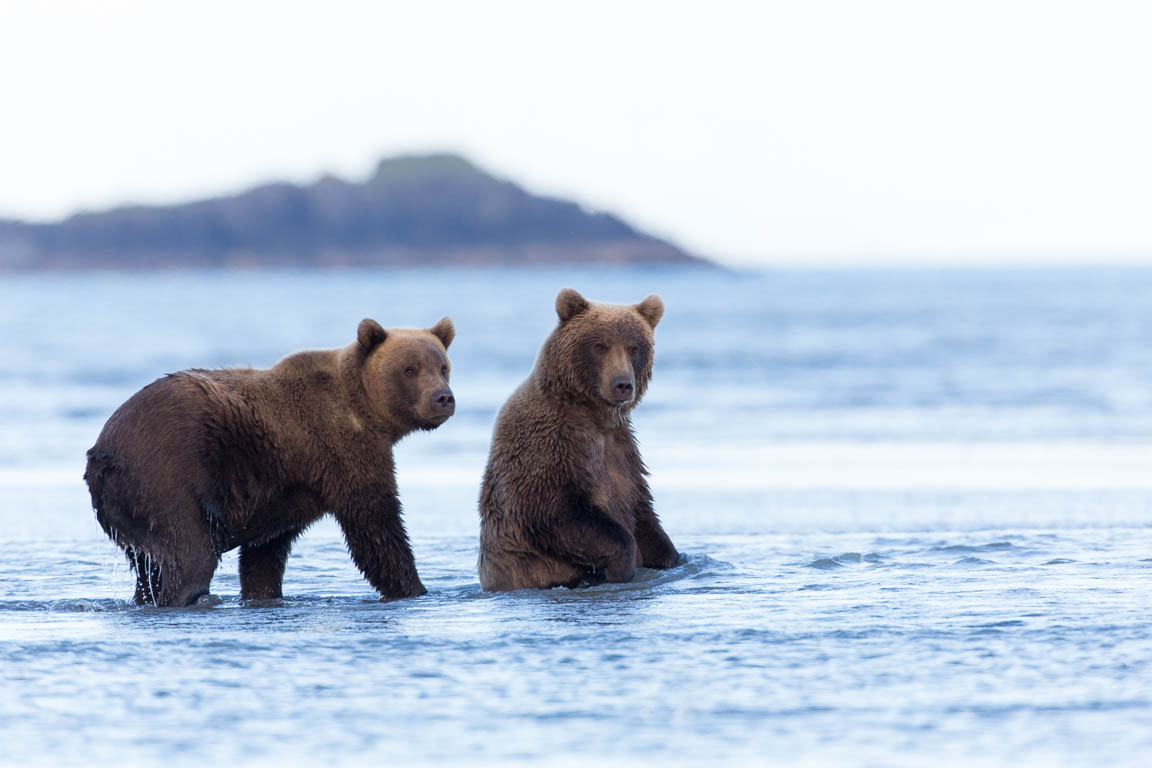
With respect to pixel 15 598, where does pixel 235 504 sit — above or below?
above

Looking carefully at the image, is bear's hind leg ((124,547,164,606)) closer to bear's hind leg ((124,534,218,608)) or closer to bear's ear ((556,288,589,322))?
bear's hind leg ((124,534,218,608))

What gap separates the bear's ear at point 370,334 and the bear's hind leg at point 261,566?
989 millimetres

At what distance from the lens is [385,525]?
7.79 m

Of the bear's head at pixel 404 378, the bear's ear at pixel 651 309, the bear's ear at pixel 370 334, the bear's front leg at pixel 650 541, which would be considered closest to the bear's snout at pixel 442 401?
the bear's head at pixel 404 378

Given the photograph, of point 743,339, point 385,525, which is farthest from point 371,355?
point 743,339

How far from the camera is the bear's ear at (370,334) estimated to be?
7805mm

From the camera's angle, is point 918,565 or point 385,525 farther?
point 918,565

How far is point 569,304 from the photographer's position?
8039 mm

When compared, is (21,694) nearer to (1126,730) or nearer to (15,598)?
(15,598)

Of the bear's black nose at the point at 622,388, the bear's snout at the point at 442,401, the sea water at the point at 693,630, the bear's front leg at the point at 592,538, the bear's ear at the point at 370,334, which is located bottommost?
the sea water at the point at 693,630

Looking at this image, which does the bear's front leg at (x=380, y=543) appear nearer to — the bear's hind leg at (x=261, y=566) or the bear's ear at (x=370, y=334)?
the bear's hind leg at (x=261, y=566)

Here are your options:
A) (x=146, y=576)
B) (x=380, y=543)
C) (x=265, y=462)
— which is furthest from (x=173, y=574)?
(x=380, y=543)

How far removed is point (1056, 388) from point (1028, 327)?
83.5 feet

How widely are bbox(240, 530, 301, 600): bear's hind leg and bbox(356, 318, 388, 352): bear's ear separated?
3.24ft
